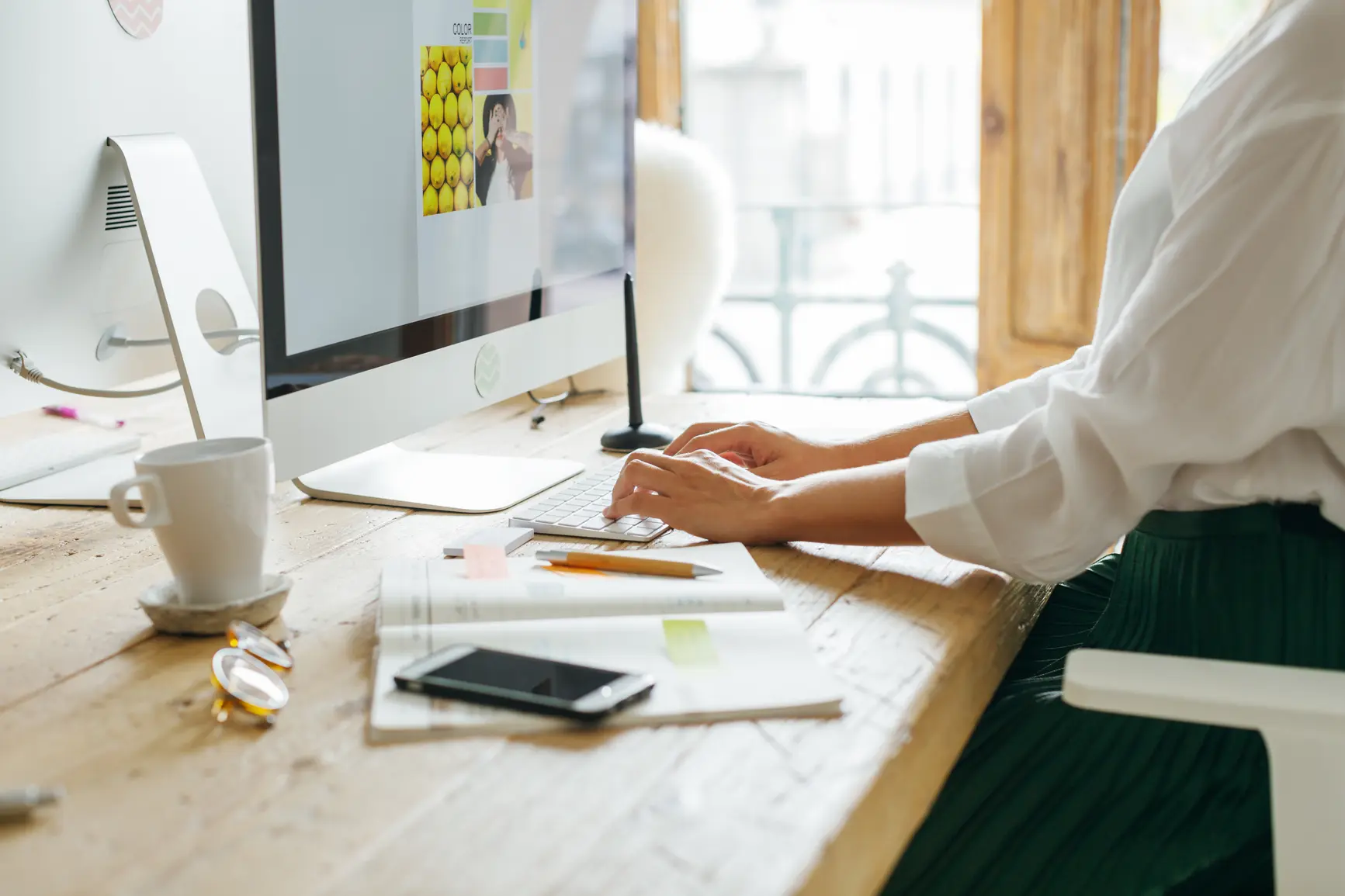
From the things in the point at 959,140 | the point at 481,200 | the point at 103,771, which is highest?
the point at 959,140

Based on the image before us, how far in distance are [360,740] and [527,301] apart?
0.77 m

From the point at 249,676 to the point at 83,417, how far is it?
926 millimetres

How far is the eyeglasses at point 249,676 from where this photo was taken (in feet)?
2.19

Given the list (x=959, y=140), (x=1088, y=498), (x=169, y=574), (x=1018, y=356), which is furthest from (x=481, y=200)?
(x=959, y=140)

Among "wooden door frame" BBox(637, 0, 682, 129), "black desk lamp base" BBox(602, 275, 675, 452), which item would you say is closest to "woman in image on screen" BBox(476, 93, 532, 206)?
"black desk lamp base" BBox(602, 275, 675, 452)

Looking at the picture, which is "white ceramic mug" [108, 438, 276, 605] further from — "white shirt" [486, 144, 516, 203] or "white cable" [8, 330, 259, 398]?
"white shirt" [486, 144, 516, 203]

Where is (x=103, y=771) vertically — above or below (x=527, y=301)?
below

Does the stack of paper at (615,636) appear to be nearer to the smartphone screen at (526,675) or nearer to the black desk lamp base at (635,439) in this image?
the smartphone screen at (526,675)

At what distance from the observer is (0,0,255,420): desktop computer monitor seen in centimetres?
104

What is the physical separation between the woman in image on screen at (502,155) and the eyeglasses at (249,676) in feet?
1.99

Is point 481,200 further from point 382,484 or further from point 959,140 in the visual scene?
point 959,140

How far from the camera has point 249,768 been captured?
606 millimetres

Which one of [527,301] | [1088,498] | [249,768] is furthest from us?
[527,301]

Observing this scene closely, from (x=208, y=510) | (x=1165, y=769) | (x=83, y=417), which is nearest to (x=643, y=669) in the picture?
(x=208, y=510)
